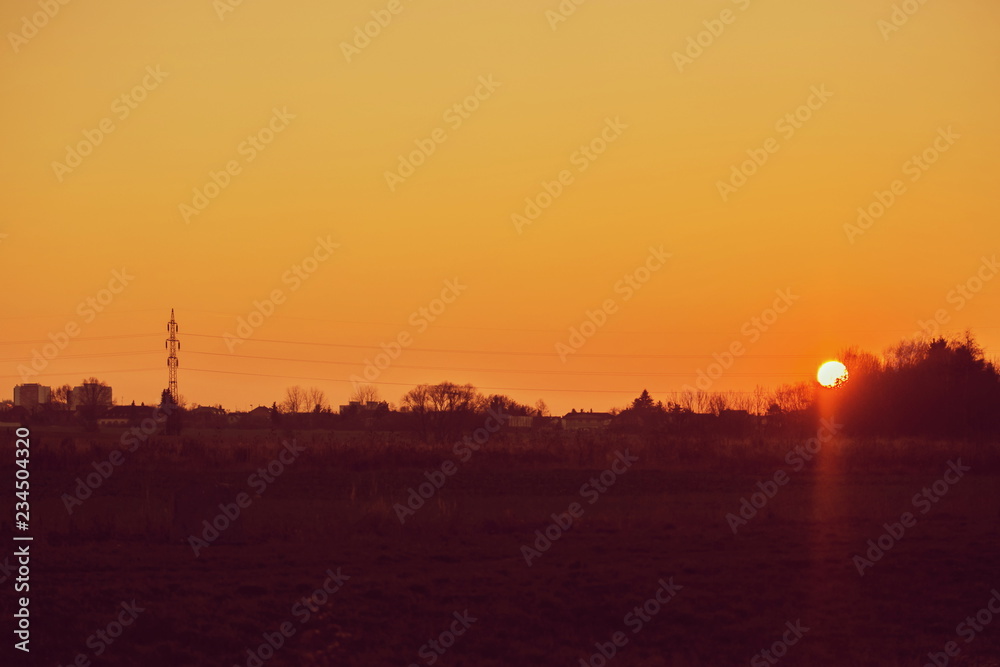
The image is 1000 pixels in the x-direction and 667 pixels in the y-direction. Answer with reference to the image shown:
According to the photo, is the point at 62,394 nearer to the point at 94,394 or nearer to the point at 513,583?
the point at 94,394

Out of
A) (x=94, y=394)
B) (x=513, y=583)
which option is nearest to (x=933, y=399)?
(x=513, y=583)

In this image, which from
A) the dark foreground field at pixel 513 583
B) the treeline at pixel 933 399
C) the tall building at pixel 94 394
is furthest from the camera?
the tall building at pixel 94 394

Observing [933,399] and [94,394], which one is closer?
[933,399]

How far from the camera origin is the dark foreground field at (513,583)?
13.5 metres

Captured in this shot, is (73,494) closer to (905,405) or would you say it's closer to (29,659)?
(29,659)

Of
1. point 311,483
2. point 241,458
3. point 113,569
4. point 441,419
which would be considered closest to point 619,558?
point 113,569

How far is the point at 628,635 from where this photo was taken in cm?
1448

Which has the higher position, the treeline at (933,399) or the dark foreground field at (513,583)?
the treeline at (933,399)

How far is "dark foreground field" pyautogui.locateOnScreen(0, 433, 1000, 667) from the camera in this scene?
1353cm

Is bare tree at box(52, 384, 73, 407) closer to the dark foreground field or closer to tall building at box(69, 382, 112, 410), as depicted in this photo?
tall building at box(69, 382, 112, 410)

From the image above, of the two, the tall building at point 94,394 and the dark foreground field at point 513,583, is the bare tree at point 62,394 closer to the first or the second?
the tall building at point 94,394

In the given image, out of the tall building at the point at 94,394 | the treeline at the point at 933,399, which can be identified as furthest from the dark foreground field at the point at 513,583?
the tall building at the point at 94,394

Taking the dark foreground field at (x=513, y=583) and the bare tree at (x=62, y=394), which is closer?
the dark foreground field at (x=513, y=583)

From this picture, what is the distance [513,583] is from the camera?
672 inches
